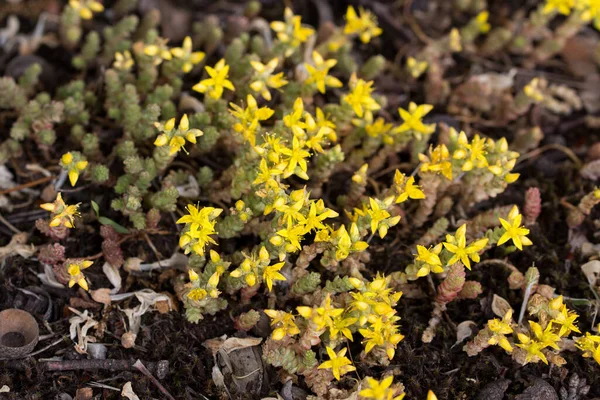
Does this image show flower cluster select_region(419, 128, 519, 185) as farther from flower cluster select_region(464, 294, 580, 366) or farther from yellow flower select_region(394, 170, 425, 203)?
flower cluster select_region(464, 294, 580, 366)

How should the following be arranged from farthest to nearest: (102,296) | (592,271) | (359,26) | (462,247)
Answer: (359,26), (592,271), (102,296), (462,247)

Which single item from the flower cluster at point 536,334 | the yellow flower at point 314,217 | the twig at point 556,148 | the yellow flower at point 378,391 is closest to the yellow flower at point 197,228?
the yellow flower at point 314,217

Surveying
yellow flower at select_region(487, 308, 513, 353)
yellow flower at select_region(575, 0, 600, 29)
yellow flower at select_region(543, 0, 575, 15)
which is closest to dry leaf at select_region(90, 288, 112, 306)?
yellow flower at select_region(487, 308, 513, 353)

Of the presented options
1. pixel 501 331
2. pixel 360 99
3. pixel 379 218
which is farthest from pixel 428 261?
pixel 360 99

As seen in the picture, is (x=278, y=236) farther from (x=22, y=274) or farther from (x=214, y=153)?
(x=22, y=274)

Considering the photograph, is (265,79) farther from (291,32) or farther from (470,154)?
(470,154)

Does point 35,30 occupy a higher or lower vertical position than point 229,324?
higher

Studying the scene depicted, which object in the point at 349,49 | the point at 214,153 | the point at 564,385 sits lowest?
the point at 564,385

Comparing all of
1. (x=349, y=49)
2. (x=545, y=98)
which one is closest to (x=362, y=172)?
(x=349, y=49)
